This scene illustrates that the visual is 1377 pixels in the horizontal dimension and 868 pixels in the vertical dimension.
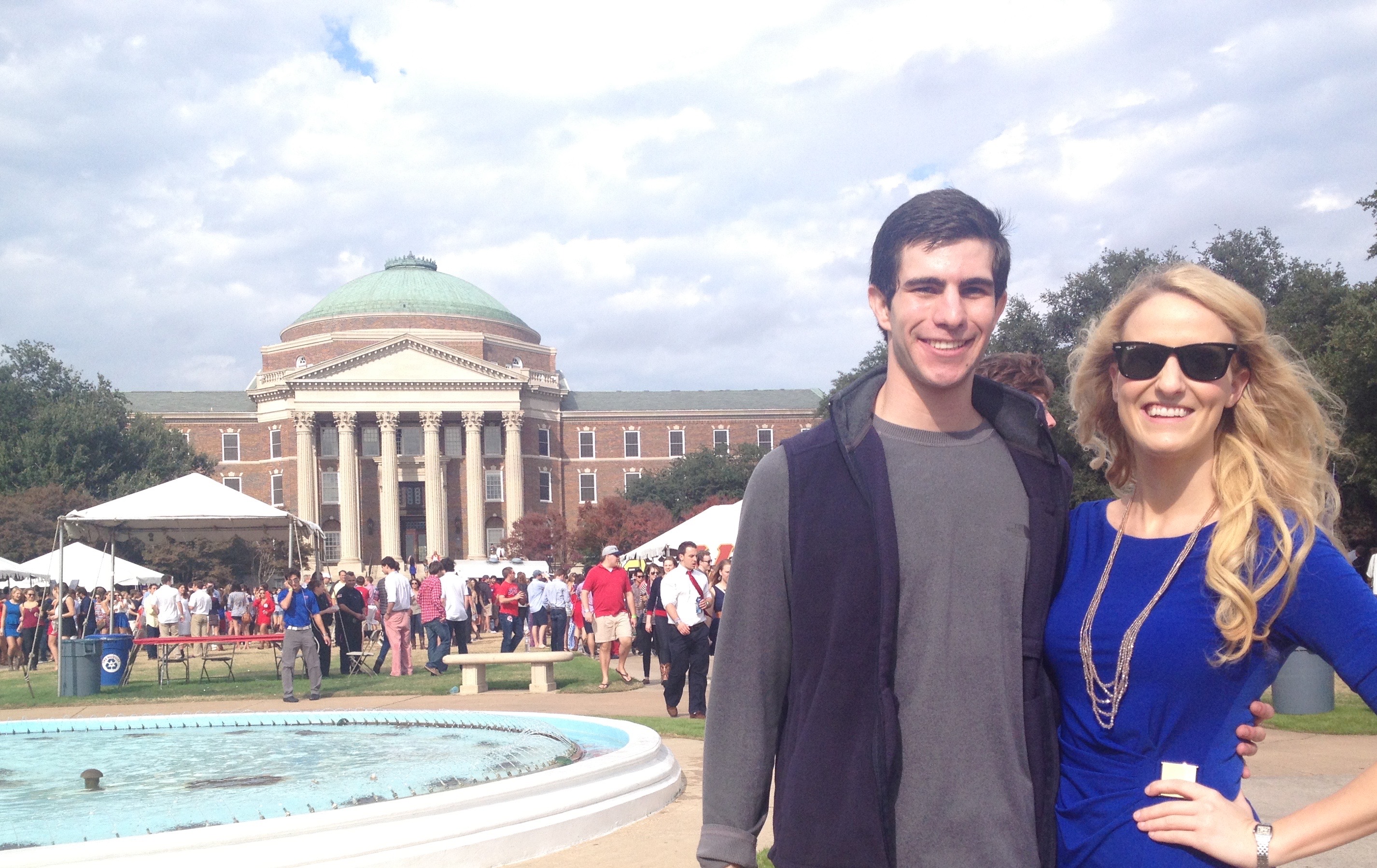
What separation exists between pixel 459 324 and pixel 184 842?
80353 mm

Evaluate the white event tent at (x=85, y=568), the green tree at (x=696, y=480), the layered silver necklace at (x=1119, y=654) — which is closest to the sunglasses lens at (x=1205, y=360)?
the layered silver necklace at (x=1119, y=654)

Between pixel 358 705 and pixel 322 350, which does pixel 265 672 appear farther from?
pixel 322 350

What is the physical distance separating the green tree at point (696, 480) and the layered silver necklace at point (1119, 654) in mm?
72364

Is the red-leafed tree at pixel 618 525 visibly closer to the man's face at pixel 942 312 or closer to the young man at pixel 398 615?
the young man at pixel 398 615

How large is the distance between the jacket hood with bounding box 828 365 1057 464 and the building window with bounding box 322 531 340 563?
7704 cm

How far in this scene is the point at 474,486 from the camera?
79.0 m

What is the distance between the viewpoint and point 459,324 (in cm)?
8431

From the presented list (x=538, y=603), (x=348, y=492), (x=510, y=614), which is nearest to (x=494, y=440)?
(x=348, y=492)

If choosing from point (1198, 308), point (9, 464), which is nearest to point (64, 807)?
point (1198, 308)

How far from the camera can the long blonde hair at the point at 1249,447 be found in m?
2.22

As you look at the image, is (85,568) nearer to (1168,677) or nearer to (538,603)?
(538,603)

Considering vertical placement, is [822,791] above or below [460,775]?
above

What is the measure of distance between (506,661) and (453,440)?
67.3m

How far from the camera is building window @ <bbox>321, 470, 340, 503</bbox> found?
7962 cm
